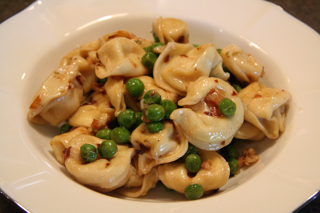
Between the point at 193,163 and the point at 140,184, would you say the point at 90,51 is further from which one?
the point at 193,163

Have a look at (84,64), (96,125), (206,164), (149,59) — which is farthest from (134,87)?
(206,164)

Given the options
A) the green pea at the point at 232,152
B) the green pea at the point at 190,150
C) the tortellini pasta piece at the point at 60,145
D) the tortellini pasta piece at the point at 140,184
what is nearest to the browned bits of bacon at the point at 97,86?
the tortellini pasta piece at the point at 60,145

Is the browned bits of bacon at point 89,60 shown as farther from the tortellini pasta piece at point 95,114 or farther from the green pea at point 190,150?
the green pea at point 190,150

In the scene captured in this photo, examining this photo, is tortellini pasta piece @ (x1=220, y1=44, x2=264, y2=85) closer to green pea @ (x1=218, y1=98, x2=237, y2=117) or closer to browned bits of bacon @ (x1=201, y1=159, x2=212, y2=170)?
green pea @ (x1=218, y1=98, x2=237, y2=117)

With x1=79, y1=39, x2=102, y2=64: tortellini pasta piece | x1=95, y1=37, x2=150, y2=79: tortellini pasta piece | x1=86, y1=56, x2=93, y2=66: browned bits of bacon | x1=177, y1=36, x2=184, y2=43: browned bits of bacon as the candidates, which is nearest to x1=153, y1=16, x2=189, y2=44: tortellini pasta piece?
x1=177, y1=36, x2=184, y2=43: browned bits of bacon

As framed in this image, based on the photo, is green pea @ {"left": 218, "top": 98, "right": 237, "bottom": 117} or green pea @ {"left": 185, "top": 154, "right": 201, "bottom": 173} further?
green pea @ {"left": 185, "top": 154, "right": 201, "bottom": 173}

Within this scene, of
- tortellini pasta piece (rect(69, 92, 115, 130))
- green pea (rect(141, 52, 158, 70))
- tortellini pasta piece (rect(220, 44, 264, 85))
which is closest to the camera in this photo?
tortellini pasta piece (rect(69, 92, 115, 130))

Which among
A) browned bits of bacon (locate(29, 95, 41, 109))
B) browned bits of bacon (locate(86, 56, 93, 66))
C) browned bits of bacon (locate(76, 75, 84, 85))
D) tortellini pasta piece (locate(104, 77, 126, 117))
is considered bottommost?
tortellini pasta piece (locate(104, 77, 126, 117))

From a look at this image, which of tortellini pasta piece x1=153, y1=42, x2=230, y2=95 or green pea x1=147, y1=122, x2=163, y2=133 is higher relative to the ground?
tortellini pasta piece x1=153, y1=42, x2=230, y2=95
